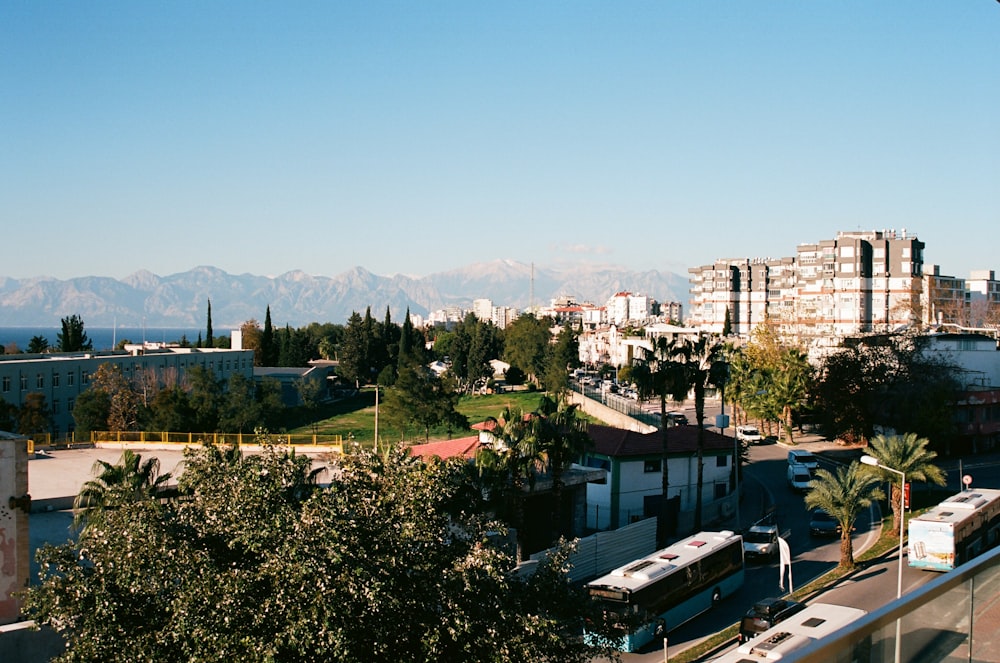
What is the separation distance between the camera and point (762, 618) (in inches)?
951

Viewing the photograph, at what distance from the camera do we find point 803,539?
121 feet

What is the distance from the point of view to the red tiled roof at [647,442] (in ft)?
131

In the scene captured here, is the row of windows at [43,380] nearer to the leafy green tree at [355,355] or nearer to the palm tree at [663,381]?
the leafy green tree at [355,355]

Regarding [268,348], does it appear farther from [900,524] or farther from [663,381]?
[900,524]

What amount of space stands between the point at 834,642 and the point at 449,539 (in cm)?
1215

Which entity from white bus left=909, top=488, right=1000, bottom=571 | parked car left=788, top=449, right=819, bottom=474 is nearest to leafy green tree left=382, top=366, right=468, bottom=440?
parked car left=788, top=449, right=819, bottom=474

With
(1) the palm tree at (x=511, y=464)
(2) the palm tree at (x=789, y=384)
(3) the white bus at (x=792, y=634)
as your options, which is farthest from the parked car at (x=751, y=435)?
(3) the white bus at (x=792, y=634)

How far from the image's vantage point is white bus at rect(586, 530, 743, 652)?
24719mm

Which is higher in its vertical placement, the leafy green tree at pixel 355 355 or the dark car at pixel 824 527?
the leafy green tree at pixel 355 355

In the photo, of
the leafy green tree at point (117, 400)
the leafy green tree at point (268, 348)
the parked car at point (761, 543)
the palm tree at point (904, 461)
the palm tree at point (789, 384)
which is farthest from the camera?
the leafy green tree at point (268, 348)

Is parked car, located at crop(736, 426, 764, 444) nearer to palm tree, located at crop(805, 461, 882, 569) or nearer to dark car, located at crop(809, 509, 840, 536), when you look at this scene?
dark car, located at crop(809, 509, 840, 536)

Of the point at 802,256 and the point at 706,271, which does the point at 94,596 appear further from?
the point at 706,271

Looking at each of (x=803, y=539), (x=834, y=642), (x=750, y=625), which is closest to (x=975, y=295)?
(x=803, y=539)

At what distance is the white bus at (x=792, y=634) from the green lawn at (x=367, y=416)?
39605mm
